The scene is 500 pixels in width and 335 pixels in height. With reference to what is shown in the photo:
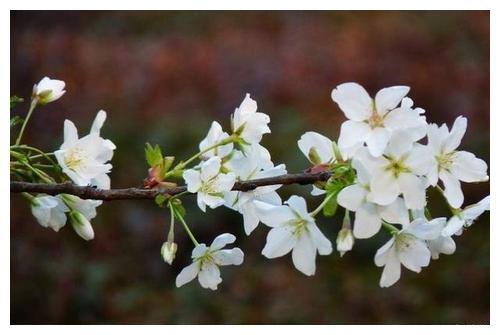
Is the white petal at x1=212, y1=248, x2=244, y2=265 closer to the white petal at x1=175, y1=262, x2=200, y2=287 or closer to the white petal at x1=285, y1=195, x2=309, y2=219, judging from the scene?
the white petal at x1=175, y1=262, x2=200, y2=287

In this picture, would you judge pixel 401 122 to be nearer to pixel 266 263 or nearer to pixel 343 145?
pixel 343 145

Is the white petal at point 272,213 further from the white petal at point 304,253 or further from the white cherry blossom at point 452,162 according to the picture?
the white cherry blossom at point 452,162

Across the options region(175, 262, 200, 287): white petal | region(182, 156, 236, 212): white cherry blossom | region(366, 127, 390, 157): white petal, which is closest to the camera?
region(366, 127, 390, 157): white petal

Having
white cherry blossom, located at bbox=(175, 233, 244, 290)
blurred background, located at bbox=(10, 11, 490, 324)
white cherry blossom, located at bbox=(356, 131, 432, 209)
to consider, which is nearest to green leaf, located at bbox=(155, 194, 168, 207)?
white cherry blossom, located at bbox=(175, 233, 244, 290)

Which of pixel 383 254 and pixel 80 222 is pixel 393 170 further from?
pixel 80 222

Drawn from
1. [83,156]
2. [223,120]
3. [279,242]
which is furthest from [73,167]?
[223,120]
